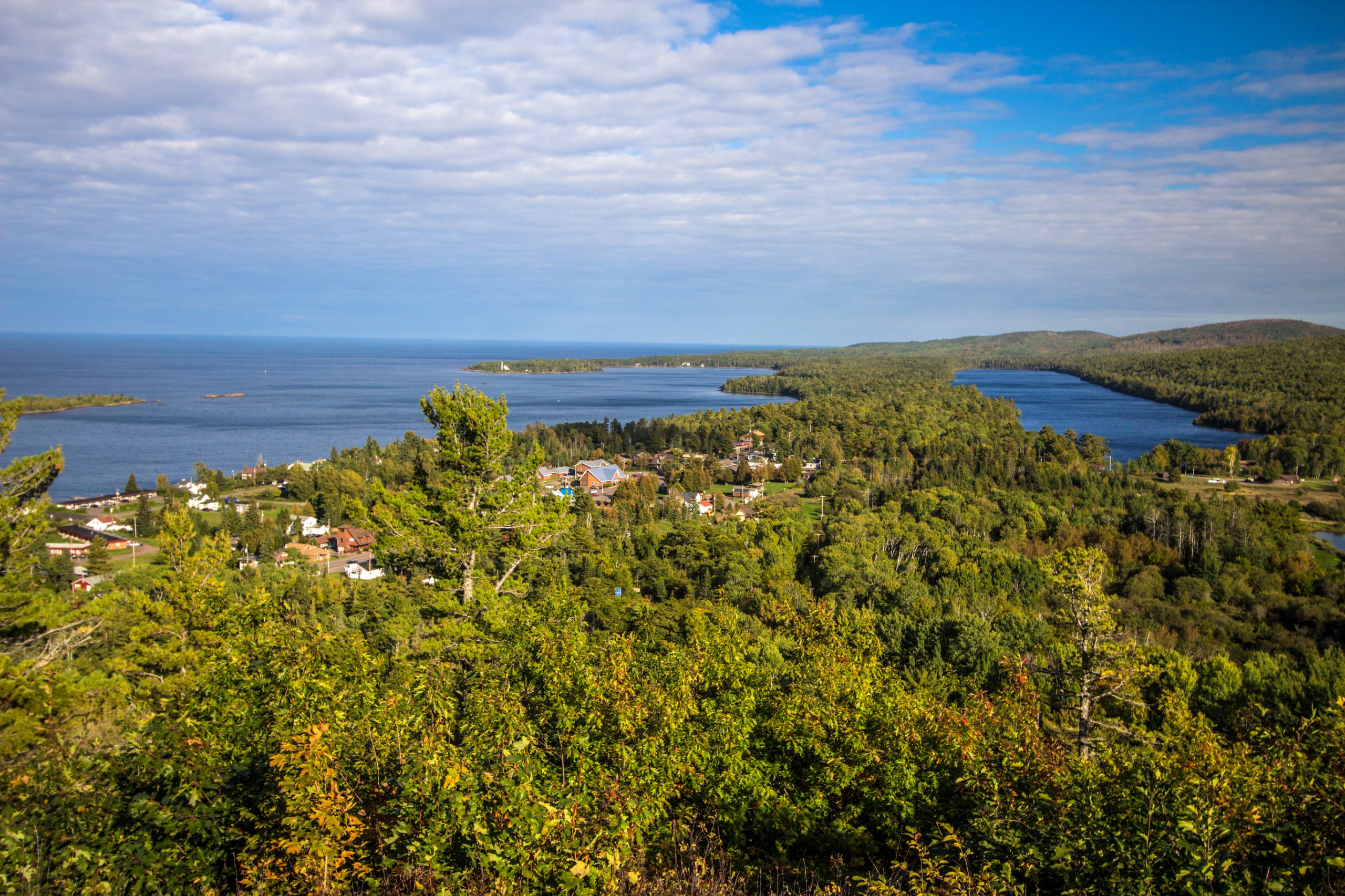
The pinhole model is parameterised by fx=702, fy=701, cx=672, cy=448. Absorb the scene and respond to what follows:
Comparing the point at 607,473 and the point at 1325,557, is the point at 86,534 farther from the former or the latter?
the point at 1325,557

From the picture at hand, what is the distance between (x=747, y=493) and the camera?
199 ft

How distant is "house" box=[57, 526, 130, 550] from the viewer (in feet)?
132

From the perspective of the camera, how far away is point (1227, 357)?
493 feet

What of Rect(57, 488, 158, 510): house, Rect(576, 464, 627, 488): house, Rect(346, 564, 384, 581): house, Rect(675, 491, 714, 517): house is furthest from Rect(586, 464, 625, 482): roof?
Rect(57, 488, 158, 510): house

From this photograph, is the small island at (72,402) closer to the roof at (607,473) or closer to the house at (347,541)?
the house at (347,541)

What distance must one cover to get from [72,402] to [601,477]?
98.1m

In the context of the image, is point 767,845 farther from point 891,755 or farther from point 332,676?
point 332,676

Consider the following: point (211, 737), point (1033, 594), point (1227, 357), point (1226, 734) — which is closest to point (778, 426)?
point (1033, 594)

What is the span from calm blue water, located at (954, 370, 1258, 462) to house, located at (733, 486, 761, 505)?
143 ft

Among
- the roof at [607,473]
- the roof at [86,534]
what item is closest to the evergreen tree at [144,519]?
the roof at [86,534]

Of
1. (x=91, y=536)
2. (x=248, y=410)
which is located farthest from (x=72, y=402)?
(x=91, y=536)

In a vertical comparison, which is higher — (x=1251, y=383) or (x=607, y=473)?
(x=1251, y=383)

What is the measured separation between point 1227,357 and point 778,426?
12397 centimetres

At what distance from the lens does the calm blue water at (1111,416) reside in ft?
294
